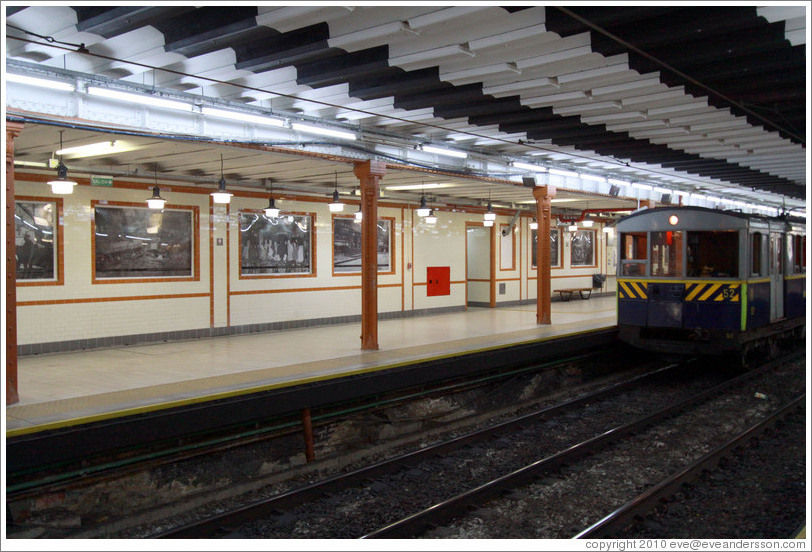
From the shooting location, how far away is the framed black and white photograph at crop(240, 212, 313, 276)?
12.9 metres

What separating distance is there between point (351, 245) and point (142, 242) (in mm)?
4978

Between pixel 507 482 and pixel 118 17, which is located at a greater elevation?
pixel 118 17

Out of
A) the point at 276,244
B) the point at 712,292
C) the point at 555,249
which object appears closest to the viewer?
the point at 712,292

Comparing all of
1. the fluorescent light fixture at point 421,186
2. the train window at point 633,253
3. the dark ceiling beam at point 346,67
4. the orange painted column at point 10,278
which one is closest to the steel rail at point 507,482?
the train window at point 633,253

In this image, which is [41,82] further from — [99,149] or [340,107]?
[340,107]

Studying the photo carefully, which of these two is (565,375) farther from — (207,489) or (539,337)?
(207,489)

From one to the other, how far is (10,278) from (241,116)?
3.15 m

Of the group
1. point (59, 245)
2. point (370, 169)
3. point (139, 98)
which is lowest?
point (59, 245)

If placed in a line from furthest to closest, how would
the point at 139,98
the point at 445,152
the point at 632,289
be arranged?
the point at 632,289 → the point at 445,152 → the point at 139,98

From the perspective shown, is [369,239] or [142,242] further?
[142,242]

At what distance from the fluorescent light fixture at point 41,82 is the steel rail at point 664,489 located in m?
6.41

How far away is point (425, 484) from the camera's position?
22.0ft

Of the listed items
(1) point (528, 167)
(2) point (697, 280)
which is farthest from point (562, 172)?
(2) point (697, 280)

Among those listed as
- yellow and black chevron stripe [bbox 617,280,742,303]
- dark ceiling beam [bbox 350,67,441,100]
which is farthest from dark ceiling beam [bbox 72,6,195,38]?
yellow and black chevron stripe [bbox 617,280,742,303]
